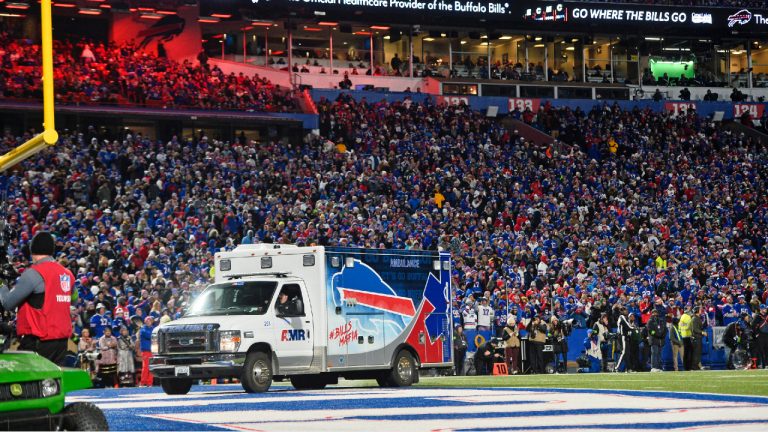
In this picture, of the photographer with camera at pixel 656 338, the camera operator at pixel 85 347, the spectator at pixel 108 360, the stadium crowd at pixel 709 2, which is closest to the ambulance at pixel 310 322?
the spectator at pixel 108 360

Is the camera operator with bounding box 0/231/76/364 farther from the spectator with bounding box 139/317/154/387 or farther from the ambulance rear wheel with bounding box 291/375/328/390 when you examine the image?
the spectator with bounding box 139/317/154/387

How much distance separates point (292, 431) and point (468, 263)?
75.5 ft

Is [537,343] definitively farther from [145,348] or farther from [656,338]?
[145,348]

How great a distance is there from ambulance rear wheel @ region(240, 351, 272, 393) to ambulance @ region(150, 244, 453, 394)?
0.6 inches

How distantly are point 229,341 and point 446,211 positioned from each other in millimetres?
19259

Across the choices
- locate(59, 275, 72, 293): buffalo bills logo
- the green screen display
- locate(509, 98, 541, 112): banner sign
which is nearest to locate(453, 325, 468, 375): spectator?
Result: locate(59, 275, 72, 293): buffalo bills logo

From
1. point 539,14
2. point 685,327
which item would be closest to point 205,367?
point 685,327

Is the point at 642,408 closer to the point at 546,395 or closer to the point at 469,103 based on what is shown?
the point at 546,395

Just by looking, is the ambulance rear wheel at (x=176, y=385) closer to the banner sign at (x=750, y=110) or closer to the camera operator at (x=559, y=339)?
the camera operator at (x=559, y=339)

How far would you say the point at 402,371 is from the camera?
2164 centimetres

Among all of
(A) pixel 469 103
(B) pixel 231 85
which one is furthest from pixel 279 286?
(A) pixel 469 103

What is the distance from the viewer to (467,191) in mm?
40562

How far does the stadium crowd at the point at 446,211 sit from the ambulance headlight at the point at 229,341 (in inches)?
157

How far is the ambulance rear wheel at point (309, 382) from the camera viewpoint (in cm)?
2162
